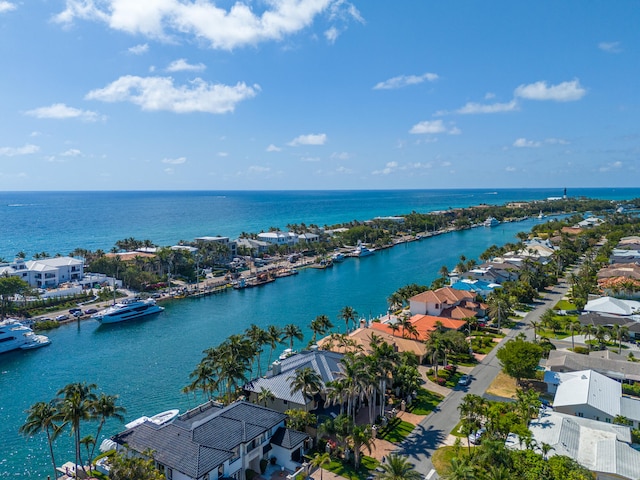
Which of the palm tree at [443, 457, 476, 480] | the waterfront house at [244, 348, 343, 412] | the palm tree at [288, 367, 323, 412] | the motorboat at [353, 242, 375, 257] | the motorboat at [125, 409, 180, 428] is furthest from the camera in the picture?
the motorboat at [353, 242, 375, 257]

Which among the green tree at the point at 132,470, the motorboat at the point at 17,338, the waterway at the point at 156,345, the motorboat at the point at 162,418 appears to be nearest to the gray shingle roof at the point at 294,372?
the motorboat at the point at 162,418

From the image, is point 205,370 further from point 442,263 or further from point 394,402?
point 442,263

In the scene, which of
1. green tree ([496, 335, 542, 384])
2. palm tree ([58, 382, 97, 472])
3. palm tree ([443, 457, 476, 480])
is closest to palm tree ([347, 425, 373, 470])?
palm tree ([443, 457, 476, 480])

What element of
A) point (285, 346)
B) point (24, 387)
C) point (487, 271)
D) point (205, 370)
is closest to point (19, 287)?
point (24, 387)

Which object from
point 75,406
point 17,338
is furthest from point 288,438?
point 17,338

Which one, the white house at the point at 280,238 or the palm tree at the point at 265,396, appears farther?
the white house at the point at 280,238

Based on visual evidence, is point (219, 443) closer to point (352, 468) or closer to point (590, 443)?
point (352, 468)

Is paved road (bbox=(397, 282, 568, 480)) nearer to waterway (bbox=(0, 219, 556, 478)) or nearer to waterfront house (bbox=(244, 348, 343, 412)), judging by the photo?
waterfront house (bbox=(244, 348, 343, 412))

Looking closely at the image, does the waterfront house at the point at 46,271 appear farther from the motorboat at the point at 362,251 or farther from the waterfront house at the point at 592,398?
the waterfront house at the point at 592,398
